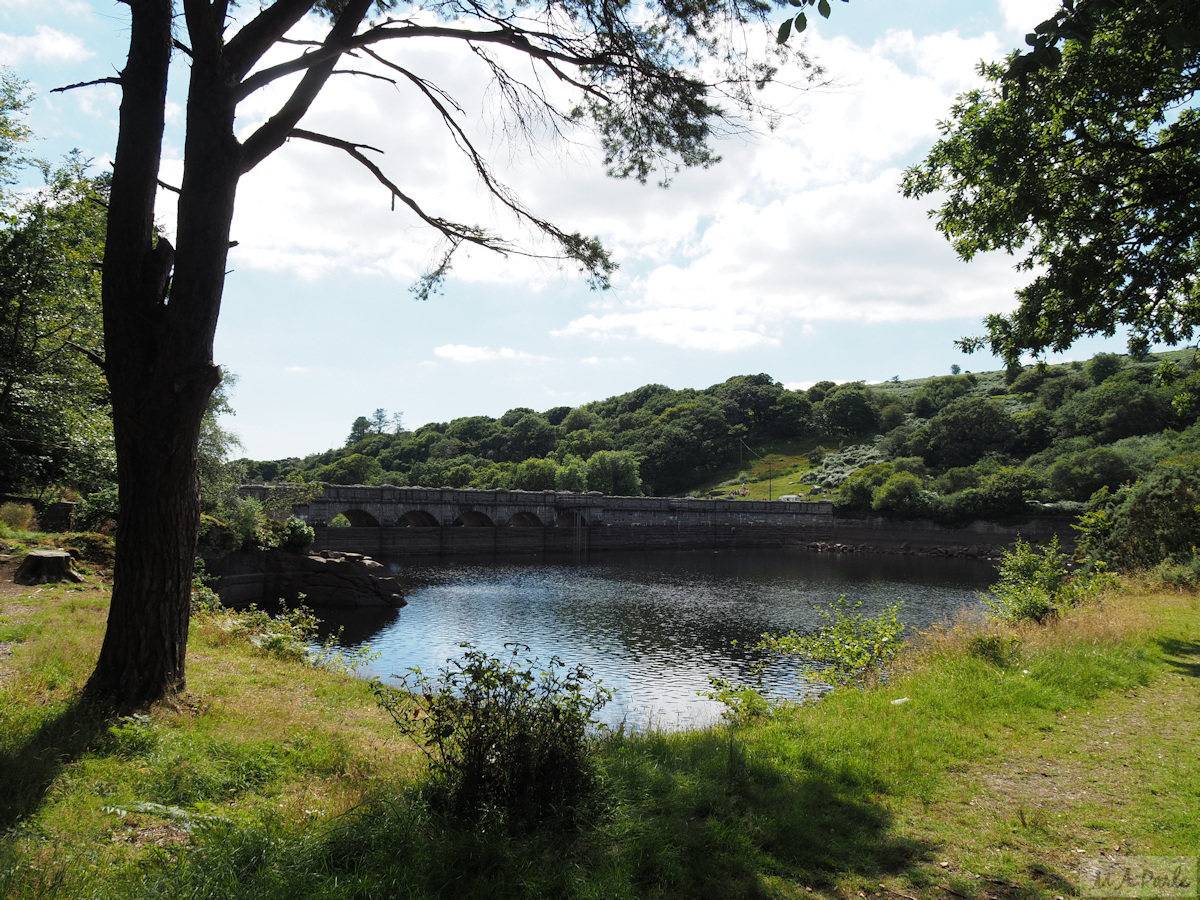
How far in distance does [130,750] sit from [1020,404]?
113679 mm

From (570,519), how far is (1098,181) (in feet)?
175

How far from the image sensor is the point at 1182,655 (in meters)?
8.62

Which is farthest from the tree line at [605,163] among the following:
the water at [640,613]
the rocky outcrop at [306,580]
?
the rocky outcrop at [306,580]

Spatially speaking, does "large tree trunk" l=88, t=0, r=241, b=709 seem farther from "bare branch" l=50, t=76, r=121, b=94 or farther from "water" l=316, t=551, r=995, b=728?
"water" l=316, t=551, r=995, b=728

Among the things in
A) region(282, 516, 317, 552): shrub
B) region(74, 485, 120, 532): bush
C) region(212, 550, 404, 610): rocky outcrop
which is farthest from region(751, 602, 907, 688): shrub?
region(282, 516, 317, 552): shrub

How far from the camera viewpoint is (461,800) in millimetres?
3781

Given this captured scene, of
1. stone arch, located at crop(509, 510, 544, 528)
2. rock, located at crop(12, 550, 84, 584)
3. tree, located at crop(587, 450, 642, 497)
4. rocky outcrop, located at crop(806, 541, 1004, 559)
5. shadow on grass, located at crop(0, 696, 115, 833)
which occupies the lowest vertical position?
rocky outcrop, located at crop(806, 541, 1004, 559)

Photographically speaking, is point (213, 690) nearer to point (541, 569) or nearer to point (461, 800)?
point (461, 800)

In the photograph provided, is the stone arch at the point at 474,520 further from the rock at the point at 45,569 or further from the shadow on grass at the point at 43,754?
the shadow on grass at the point at 43,754

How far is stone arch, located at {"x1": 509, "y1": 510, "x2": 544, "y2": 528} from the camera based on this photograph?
57375mm

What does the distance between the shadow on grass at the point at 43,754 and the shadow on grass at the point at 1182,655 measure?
1073cm

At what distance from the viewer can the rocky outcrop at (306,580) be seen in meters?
20.8

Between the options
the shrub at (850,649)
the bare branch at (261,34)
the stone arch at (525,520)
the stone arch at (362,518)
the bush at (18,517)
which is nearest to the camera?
the bare branch at (261,34)

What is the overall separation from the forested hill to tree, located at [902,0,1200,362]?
51.9 m
